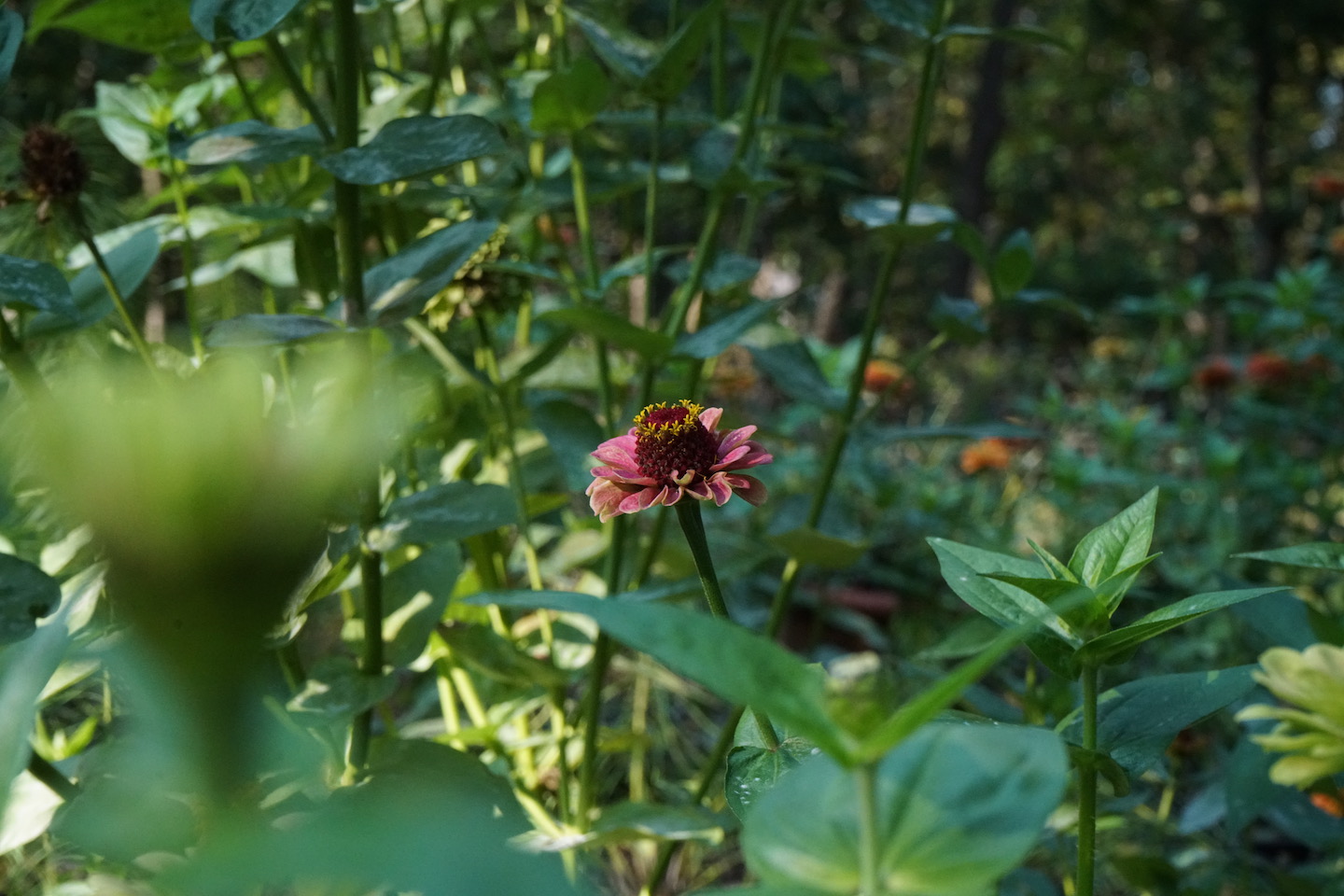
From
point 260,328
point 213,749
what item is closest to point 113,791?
point 260,328

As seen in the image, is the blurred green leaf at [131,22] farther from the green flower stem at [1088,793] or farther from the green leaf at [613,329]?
the green flower stem at [1088,793]

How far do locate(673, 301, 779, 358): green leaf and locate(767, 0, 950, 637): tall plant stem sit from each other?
4.6 inches

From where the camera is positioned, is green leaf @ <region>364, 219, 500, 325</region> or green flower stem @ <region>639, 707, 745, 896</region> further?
green flower stem @ <region>639, 707, 745, 896</region>

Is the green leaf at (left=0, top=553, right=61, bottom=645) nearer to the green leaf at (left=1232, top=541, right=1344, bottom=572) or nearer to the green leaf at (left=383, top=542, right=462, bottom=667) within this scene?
the green leaf at (left=383, top=542, right=462, bottom=667)

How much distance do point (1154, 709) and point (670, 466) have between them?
0.22 meters

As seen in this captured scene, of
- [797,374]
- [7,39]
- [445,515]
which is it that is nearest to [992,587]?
[445,515]

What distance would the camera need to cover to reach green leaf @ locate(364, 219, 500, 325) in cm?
52

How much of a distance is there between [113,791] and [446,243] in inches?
12.2

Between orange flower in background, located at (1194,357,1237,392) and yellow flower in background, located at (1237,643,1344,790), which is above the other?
yellow flower in background, located at (1237,643,1344,790)

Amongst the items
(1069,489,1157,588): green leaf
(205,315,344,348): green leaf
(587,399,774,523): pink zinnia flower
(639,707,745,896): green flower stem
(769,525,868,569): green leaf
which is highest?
(587,399,774,523): pink zinnia flower

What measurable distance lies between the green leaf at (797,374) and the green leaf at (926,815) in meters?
0.53

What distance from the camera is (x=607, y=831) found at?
0.54 metres

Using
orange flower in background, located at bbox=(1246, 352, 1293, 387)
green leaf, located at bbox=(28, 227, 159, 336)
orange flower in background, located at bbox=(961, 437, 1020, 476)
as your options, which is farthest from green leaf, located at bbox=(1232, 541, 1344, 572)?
orange flower in background, located at bbox=(1246, 352, 1293, 387)

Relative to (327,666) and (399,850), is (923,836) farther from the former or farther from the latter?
(327,666)
